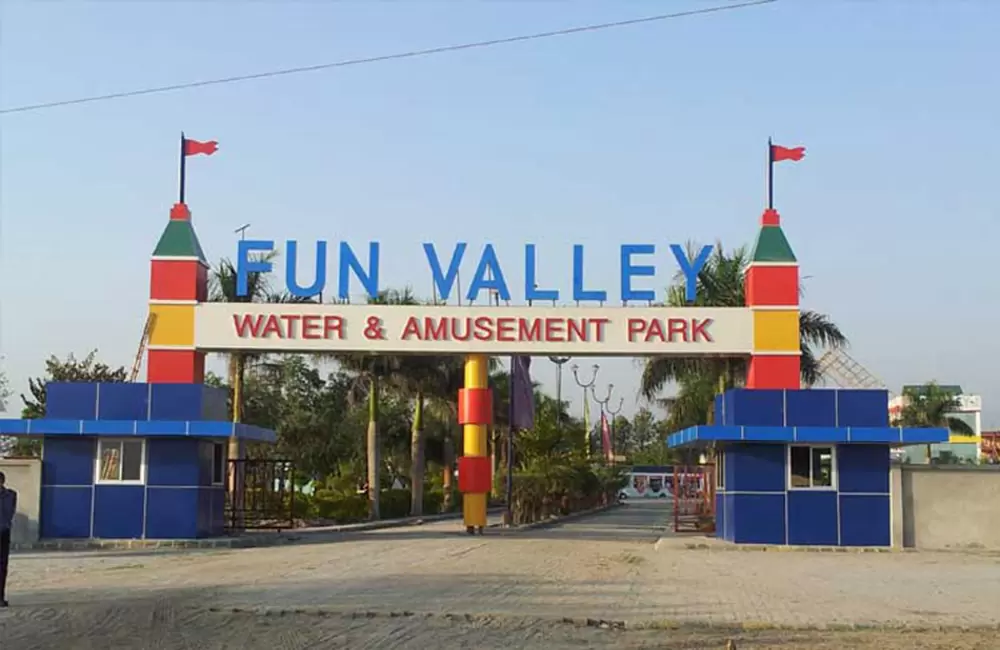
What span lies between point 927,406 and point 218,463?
53.4 meters

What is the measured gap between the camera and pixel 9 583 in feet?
65.9

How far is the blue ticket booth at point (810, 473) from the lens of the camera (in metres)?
30.3

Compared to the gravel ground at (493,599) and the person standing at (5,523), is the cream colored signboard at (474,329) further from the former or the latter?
the person standing at (5,523)

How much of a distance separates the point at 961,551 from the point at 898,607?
547 inches

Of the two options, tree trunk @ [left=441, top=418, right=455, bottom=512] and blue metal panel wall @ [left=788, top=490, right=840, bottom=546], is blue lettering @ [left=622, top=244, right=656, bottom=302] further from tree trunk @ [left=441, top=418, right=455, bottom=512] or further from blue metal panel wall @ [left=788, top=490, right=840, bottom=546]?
tree trunk @ [left=441, top=418, right=455, bottom=512]

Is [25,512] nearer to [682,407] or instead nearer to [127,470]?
[127,470]

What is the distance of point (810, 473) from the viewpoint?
3075 cm

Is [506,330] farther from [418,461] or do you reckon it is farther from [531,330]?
[418,461]

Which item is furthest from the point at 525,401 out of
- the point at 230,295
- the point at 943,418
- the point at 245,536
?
the point at 943,418

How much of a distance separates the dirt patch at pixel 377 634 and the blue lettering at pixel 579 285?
1796 cm

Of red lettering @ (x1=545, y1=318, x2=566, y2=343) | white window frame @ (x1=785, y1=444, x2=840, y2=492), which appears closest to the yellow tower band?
red lettering @ (x1=545, y1=318, x2=566, y2=343)

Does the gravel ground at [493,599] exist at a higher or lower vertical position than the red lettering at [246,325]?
lower

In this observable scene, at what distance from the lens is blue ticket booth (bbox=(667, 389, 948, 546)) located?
99.5 ft

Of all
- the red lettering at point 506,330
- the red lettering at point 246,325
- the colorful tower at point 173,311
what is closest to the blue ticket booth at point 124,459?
the colorful tower at point 173,311
